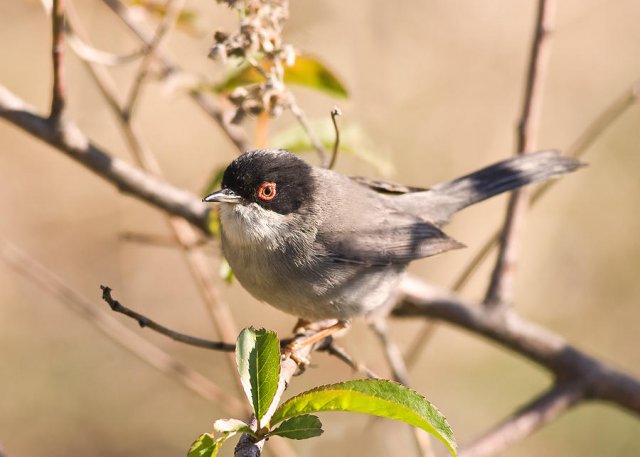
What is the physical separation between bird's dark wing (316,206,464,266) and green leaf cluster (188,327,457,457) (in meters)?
1.73

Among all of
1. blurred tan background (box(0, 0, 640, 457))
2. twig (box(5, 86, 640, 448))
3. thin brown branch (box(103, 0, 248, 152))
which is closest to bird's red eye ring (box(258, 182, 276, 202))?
thin brown branch (box(103, 0, 248, 152))

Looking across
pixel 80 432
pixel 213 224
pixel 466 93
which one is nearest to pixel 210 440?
pixel 213 224

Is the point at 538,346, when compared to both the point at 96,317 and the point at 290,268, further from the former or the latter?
the point at 96,317

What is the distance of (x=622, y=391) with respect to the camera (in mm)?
3906

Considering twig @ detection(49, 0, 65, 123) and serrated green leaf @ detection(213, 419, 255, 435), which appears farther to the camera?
twig @ detection(49, 0, 65, 123)

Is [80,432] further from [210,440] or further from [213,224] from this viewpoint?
[210,440]

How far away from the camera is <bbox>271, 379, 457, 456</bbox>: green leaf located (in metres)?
1.83

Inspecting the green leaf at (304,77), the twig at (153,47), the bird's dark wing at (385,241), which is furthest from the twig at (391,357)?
the twig at (153,47)

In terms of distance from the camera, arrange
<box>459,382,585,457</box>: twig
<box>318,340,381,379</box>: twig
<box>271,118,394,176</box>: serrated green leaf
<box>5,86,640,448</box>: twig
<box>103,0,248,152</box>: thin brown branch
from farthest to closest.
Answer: <box>5,86,640,448</box>: twig → <box>103,0,248,152</box>: thin brown branch → <box>271,118,394,176</box>: serrated green leaf → <box>459,382,585,457</box>: twig → <box>318,340,381,379</box>: twig

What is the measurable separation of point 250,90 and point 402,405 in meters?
1.56

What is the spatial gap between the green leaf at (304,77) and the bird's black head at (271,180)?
33 cm

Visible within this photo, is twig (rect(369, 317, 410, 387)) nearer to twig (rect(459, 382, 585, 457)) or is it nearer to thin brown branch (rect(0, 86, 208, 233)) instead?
twig (rect(459, 382, 585, 457))

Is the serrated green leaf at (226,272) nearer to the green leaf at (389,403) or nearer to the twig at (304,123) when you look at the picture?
the twig at (304,123)

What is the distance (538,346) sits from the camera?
3984 mm
